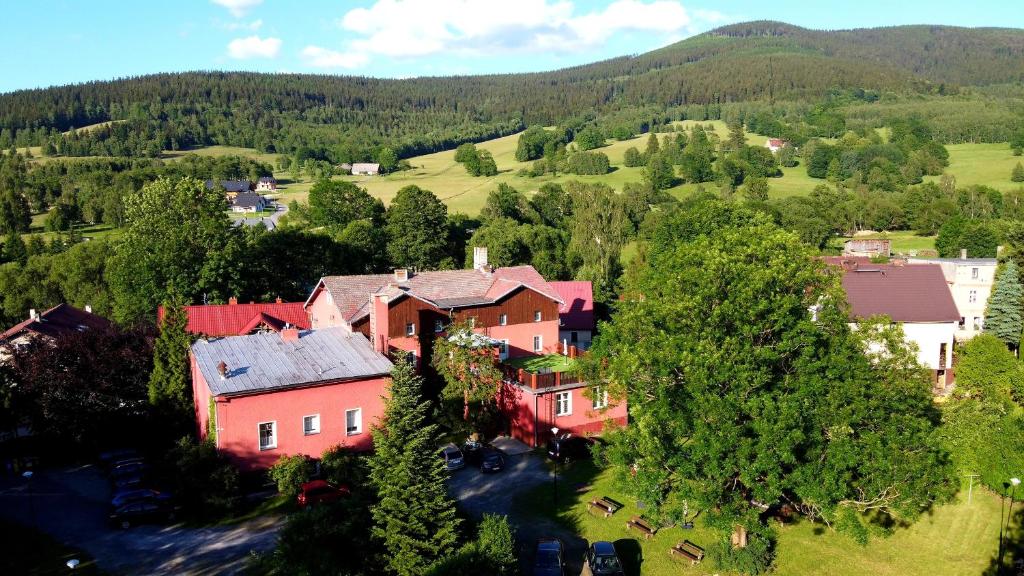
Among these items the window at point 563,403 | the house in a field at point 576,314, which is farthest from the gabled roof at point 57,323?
the house in a field at point 576,314

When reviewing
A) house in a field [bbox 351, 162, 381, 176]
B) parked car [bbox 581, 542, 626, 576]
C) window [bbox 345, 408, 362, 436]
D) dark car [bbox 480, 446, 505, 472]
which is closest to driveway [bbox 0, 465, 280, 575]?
window [bbox 345, 408, 362, 436]

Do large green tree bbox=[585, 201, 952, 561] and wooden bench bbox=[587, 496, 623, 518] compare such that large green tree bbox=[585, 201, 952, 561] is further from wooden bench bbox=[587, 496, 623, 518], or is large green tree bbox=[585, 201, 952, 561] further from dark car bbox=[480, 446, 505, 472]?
dark car bbox=[480, 446, 505, 472]

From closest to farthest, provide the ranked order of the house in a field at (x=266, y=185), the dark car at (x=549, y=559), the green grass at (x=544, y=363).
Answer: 1. the dark car at (x=549, y=559)
2. the green grass at (x=544, y=363)
3. the house in a field at (x=266, y=185)

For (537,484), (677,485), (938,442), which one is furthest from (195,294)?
(938,442)

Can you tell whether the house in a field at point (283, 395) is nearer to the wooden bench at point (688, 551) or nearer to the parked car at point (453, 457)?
the parked car at point (453, 457)

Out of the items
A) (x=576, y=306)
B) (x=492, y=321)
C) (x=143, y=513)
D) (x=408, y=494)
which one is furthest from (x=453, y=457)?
(x=576, y=306)

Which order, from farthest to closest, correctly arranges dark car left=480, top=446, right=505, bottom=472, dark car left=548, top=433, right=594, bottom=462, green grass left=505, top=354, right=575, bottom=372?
green grass left=505, top=354, right=575, bottom=372
dark car left=548, top=433, right=594, bottom=462
dark car left=480, top=446, right=505, bottom=472

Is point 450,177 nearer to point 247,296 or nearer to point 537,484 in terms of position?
point 247,296
